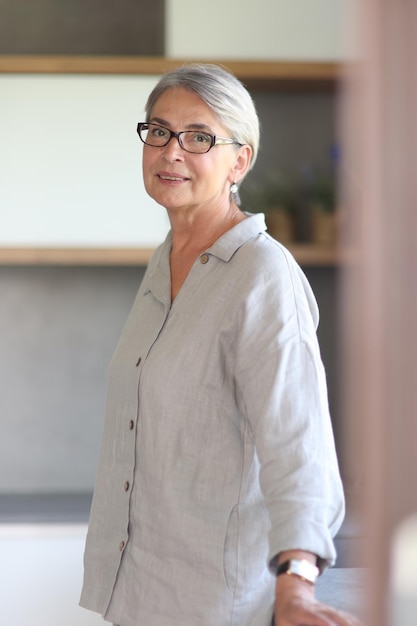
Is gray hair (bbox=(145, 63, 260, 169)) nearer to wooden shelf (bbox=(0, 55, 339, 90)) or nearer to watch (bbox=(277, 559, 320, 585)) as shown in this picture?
watch (bbox=(277, 559, 320, 585))

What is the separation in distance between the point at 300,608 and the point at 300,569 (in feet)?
0.17

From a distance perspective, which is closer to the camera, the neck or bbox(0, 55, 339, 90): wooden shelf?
the neck

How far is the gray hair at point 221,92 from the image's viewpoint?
4.03ft

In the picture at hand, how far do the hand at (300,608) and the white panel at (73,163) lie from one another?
1791 millimetres

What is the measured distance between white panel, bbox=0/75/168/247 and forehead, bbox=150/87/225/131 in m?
1.36

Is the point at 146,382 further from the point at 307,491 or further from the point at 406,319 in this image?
the point at 406,319

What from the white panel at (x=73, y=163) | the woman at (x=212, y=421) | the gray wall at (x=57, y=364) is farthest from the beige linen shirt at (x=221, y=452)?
the gray wall at (x=57, y=364)

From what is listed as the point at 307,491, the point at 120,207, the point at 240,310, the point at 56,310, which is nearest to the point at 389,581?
the point at 307,491

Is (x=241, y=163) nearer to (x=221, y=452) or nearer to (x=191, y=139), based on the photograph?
(x=191, y=139)

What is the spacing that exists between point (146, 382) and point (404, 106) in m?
0.88

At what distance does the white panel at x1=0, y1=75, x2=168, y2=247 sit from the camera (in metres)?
2.60

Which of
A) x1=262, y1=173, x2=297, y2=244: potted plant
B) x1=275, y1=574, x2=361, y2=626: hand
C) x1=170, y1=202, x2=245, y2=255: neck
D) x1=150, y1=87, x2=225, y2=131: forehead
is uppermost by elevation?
x1=150, y1=87, x2=225, y2=131: forehead

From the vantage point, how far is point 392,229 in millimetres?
284

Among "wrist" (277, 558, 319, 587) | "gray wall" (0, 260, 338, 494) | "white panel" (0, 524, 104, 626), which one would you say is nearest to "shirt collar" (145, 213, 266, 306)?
"wrist" (277, 558, 319, 587)
